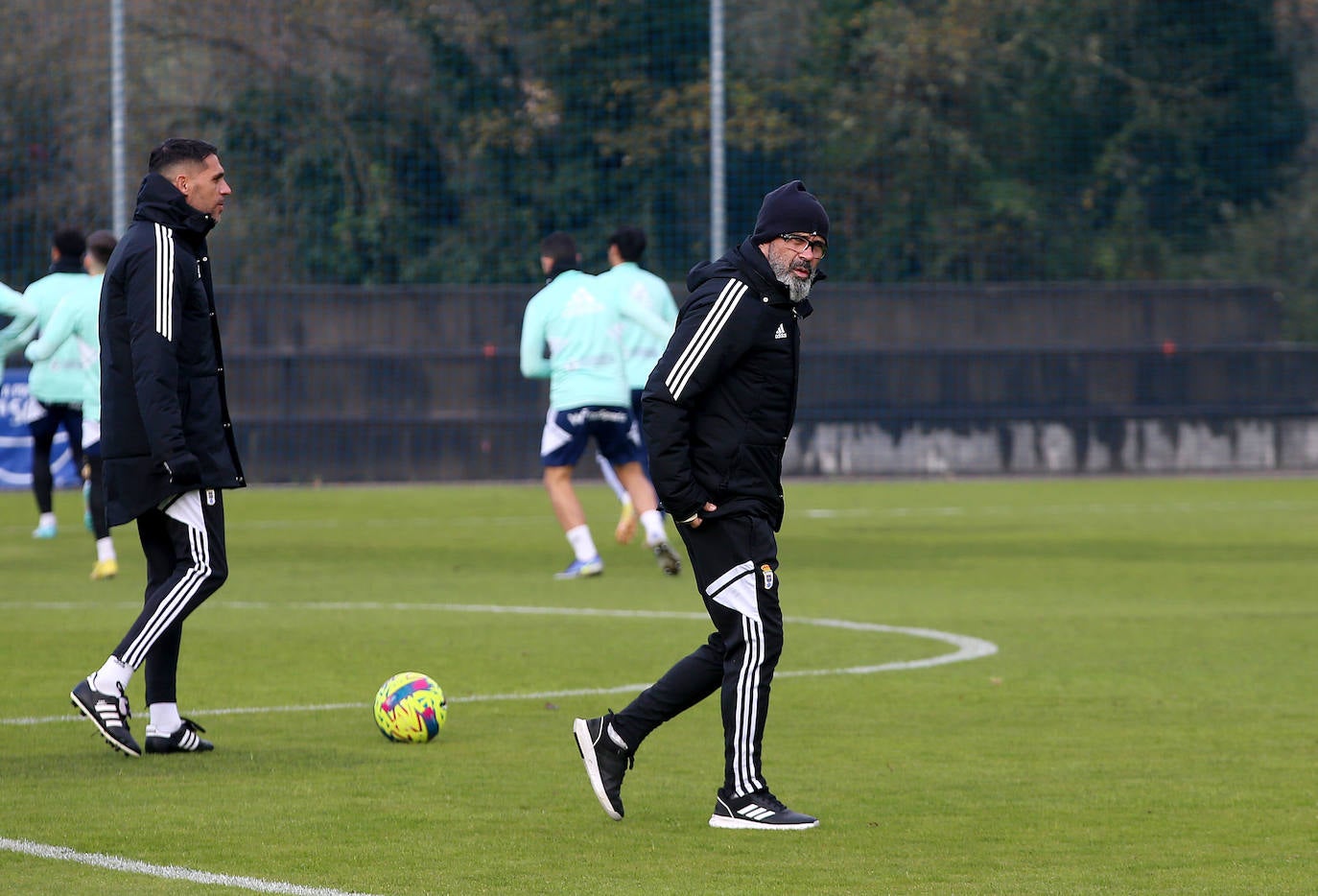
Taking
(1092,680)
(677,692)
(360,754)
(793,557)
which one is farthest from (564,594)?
(677,692)

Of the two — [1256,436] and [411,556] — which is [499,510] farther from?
[1256,436]

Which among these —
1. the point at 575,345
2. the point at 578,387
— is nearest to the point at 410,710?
the point at 578,387

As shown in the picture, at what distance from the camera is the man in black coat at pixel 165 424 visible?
741 centimetres

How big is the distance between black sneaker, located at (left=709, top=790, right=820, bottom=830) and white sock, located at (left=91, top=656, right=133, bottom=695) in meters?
2.26

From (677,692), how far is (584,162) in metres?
20.5

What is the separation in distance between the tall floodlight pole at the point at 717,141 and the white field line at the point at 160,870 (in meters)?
19.3

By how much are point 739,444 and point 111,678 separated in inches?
95.8

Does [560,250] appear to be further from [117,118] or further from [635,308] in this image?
[117,118]

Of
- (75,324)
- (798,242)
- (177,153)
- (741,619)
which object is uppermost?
(177,153)

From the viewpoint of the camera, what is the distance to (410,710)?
311 inches

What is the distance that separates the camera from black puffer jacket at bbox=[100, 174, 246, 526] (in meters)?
7.37

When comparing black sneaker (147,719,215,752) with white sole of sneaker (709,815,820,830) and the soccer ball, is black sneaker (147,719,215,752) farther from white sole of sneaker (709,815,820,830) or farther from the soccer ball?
white sole of sneaker (709,815,820,830)

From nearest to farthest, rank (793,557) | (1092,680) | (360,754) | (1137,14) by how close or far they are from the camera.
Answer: (360,754) < (1092,680) < (793,557) < (1137,14)

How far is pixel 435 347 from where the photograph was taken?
2564 centimetres
